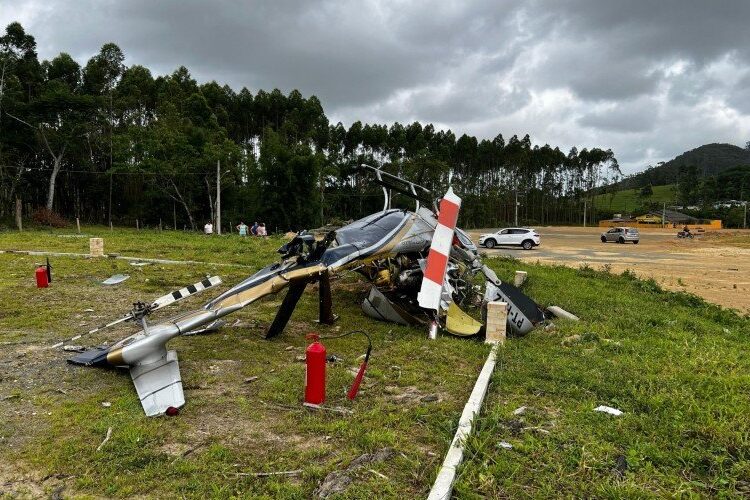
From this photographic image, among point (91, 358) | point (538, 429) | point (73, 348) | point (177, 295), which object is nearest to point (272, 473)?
point (538, 429)

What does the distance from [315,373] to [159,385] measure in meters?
1.53

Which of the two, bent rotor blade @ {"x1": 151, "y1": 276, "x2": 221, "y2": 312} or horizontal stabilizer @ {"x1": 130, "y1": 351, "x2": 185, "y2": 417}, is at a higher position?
bent rotor blade @ {"x1": 151, "y1": 276, "x2": 221, "y2": 312}

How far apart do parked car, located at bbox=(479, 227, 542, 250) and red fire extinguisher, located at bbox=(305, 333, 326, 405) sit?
29768 millimetres

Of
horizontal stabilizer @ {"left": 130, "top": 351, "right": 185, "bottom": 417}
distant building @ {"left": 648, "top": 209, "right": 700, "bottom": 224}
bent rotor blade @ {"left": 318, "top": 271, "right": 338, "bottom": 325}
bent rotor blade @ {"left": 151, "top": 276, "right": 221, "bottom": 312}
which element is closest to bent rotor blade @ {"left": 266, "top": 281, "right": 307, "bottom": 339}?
bent rotor blade @ {"left": 318, "top": 271, "right": 338, "bottom": 325}

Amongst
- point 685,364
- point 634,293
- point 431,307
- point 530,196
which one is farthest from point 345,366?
point 530,196

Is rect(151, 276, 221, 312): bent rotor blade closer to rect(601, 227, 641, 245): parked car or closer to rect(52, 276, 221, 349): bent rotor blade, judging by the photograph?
rect(52, 276, 221, 349): bent rotor blade

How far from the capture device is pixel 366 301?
329 inches

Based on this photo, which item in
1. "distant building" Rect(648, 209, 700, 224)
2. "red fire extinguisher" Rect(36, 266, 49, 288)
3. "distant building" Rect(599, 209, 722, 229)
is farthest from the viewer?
"distant building" Rect(648, 209, 700, 224)

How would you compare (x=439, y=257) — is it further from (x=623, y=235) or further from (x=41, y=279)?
A: (x=623, y=235)

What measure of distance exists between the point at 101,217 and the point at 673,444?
5294cm

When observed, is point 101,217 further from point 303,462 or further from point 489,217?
point 489,217

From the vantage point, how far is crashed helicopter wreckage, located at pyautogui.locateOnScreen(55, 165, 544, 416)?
484 centimetres

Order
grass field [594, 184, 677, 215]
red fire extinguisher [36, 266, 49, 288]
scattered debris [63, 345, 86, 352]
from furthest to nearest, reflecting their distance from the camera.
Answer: grass field [594, 184, 677, 215], red fire extinguisher [36, 266, 49, 288], scattered debris [63, 345, 86, 352]

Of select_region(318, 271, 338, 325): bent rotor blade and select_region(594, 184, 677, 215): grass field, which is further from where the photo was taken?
select_region(594, 184, 677, 215): grass field
